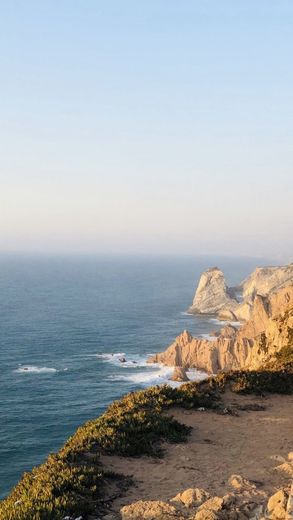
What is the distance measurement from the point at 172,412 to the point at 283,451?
17.7 ft

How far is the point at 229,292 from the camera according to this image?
180m

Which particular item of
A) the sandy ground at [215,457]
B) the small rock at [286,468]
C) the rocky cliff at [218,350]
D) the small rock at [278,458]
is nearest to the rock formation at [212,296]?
the rocky cliff at [218,350]

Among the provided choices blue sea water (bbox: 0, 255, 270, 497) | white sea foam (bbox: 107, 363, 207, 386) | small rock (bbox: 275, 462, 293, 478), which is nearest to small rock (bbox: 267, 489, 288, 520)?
small rock (bbox: 275, 462, 293, 478)

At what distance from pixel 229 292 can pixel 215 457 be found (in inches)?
6616

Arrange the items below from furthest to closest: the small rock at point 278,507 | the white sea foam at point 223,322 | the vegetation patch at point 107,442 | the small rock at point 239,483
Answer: the white sea foam at point 223,322 < the small rock at point 239,483 < the vegetation patch at point 107,442 < the small rock at point 278,507

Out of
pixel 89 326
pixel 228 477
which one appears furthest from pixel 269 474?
pixel 89 326

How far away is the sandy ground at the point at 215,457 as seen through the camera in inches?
500

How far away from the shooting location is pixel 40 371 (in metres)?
87.0

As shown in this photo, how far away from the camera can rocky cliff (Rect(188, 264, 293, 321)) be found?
15506cm

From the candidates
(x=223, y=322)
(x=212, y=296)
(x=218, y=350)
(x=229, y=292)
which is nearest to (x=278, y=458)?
(x=218, y=350)

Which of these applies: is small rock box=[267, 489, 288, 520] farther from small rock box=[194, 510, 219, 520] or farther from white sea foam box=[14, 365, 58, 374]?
white sea foam box=[14, 365, 58, 374]

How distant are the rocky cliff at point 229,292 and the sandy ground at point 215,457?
132 metres

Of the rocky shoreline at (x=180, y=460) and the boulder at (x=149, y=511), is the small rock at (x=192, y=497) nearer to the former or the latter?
the rocky shoreline at (x=180, y=460)

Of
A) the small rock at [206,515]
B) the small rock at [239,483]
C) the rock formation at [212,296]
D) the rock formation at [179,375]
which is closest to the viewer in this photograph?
the small rock at [206,515]
